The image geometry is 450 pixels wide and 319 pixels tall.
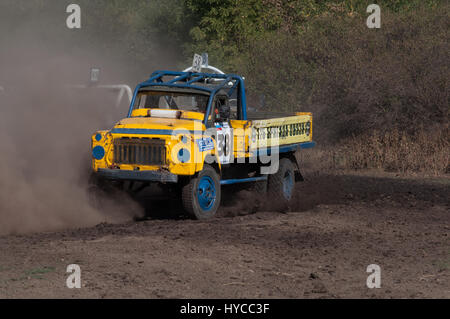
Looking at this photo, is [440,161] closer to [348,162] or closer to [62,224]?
[348,162]

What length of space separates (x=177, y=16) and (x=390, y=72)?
18.0 meters

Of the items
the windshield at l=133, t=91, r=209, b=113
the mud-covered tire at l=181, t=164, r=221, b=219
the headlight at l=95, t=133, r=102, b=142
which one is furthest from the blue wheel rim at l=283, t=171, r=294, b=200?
the headlight at l=95, t=133, r=102, b=142

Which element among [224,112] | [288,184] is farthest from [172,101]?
[288,184]

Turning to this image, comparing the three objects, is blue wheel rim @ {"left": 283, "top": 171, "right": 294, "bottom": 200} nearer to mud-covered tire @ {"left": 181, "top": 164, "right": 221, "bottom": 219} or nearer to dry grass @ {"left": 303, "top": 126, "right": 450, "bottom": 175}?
mud-covered tire @ {"left": 181, "top": 164, "right": 221, "bottom": 219}

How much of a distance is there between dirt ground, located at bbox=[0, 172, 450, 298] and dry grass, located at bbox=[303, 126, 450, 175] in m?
5.30

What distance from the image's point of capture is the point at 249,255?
33.4 feet

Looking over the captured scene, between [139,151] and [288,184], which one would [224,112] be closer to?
[139,151]

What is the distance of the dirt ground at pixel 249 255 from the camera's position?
27.5 ft

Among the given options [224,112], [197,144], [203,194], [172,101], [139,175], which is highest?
[172,101]

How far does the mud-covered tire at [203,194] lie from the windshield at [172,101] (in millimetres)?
1202

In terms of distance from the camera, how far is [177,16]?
124 ft

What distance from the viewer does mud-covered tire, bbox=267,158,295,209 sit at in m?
15.1

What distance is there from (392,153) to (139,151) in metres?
9.91

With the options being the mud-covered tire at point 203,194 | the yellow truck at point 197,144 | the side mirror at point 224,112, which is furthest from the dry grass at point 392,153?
the mud-covered tire at point 203,194
